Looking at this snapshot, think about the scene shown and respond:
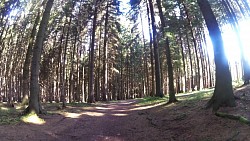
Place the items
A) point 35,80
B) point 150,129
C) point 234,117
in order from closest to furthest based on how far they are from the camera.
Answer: point 234,117, point 150,129, point 35,80

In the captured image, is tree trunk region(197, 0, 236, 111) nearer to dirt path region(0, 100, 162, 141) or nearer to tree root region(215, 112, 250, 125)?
tree root region(215, 112, 250, 125)

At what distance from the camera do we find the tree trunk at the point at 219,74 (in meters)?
11.4

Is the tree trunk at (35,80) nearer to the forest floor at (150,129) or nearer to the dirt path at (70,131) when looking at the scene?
the dirt path at (70,131)

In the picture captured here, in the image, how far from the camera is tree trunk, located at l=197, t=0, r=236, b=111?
11430 mm

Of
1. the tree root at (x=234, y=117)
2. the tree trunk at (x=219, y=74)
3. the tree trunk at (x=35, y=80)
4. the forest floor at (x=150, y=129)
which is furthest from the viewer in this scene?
the tree trunk at (x=35, y=80)

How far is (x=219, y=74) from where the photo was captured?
39.3 feet

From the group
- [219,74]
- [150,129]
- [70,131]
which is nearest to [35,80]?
[70,131]

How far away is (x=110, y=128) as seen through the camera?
41.9 ft

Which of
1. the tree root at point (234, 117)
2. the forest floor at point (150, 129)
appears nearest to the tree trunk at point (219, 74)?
the forest floor at point (150, 129)

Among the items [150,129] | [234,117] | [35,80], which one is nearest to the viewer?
[234,117]

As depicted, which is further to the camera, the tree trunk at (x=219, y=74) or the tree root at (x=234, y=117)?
the tree trunk at (x=219, y=74)

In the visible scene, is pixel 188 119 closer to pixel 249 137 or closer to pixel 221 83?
pixel 221 83

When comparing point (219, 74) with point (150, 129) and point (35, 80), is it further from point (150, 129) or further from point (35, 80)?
point (35, 80)

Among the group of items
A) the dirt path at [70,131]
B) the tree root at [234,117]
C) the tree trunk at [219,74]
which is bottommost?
the dirt path at [70,131]
